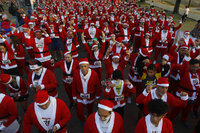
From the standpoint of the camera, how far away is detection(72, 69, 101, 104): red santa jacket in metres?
3.58

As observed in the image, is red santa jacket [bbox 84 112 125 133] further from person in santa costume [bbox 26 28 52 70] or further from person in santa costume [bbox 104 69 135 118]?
person in santa costume [bbox 26 28 52 70]

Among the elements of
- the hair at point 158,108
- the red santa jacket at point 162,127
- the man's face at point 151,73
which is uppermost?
the hair at point 158,108

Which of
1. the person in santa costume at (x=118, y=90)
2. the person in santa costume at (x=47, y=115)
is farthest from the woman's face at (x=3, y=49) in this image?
the person in santa costume at (x=118, y=90)

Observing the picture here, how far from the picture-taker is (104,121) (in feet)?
7.52

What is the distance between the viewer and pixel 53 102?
2.53 meters

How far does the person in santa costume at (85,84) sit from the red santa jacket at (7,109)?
4.80 ft

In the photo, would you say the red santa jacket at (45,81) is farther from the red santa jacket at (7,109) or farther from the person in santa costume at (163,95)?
the person in santa costume at (163,95)

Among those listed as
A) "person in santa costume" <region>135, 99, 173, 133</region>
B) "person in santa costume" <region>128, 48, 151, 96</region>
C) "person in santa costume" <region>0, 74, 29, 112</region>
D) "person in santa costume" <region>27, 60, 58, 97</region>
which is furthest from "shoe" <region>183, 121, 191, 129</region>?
"person in santa costume" <region>0, 74, 29, 112</region>

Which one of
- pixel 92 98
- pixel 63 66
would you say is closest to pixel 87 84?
pixel 92 98

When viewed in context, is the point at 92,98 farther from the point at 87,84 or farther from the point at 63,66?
the point at 63,66

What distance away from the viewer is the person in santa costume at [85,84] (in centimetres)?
356

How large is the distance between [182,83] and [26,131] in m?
3.82

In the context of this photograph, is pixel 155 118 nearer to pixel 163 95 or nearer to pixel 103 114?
pixel 103 114

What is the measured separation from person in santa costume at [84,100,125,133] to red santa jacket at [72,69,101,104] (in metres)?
1.27
